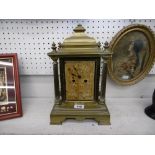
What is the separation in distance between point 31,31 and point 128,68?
58cm

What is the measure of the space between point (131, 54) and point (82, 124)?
48 cm

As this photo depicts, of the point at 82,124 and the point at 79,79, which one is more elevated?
the point at 79,79

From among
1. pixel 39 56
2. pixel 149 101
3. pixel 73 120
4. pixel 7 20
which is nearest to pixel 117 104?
pixel 149 101

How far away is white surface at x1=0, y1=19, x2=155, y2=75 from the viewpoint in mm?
1044

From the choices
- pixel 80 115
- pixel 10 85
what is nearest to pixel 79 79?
pixel 80 115

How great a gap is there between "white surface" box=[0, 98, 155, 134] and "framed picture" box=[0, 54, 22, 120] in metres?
0.07

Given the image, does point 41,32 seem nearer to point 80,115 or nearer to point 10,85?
point 10,85

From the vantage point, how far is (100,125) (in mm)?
908

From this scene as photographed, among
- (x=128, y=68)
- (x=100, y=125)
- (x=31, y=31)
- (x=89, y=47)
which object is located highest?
(x=31, y=31)

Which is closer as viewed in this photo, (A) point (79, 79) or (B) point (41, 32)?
(A) point (79, 79)

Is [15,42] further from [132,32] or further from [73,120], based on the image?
[132,32]

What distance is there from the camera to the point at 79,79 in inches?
35.8

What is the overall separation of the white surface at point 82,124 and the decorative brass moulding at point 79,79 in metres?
0.04

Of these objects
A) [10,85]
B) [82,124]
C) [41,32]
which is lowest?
[82,124]
